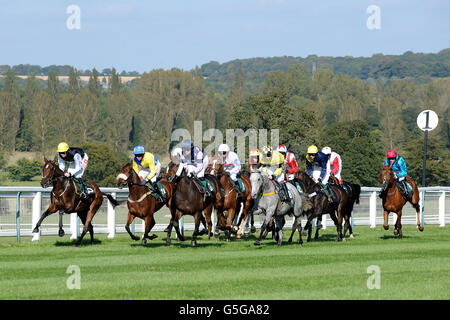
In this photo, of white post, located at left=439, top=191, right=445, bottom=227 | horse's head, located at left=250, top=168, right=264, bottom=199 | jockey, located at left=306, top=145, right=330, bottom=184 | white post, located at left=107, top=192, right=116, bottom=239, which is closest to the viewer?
horse's head, located at left=250, top=168, right=264, bottom=199

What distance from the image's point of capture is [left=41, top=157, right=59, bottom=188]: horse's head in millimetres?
14688

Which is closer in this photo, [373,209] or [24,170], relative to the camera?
[373,209]

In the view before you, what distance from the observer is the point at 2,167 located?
10100cm

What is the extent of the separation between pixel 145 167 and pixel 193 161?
1071 millimetres

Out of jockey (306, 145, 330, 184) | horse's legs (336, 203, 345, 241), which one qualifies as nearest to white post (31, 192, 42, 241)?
jockey (306, 145, 330, 184)

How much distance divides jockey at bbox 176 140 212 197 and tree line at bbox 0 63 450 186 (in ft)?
164

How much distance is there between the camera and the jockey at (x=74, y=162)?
50.4ft

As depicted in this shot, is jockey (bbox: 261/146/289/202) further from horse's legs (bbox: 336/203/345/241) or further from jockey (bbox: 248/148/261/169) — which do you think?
horse's legs (bbox: 336/203/345/241)

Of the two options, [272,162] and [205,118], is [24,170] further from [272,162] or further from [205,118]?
[272,162]

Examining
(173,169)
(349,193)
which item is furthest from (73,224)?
(349,193)

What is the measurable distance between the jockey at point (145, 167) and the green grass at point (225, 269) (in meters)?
1.23

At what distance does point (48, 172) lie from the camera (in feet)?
48.5
